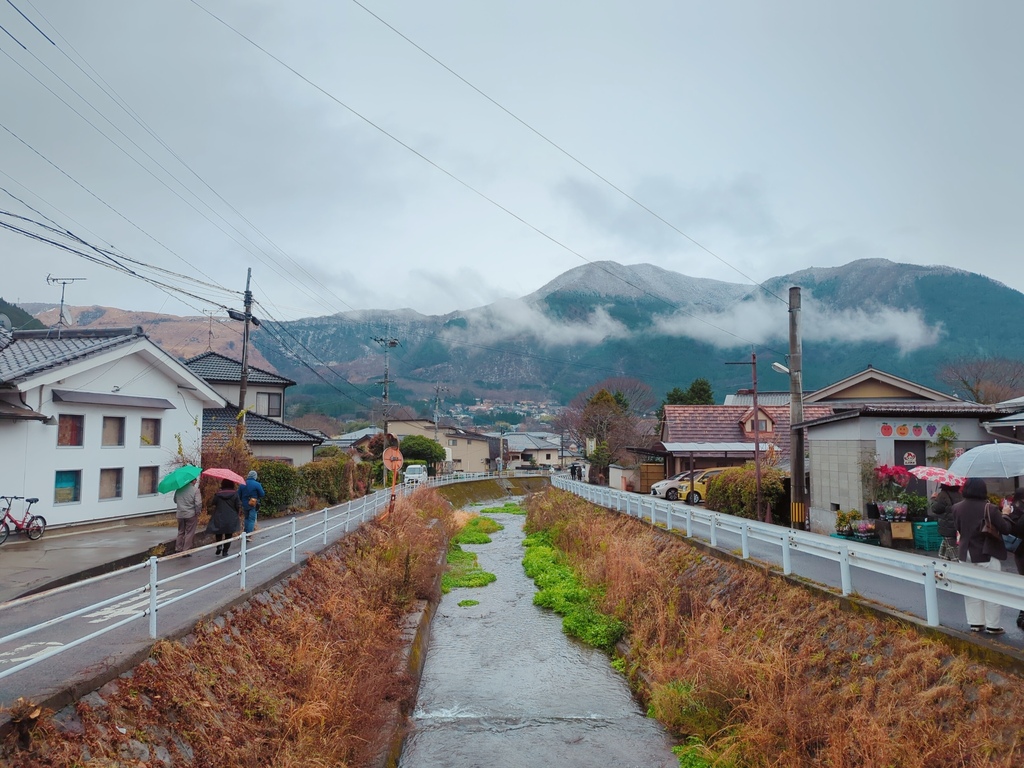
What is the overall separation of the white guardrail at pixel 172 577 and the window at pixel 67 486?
16.8ft

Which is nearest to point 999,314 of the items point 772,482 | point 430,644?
point 772,482

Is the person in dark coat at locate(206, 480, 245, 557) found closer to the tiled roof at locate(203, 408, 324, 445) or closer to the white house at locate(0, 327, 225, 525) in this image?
the white house at locate(0, 327, 225, 525)

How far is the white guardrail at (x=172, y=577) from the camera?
14.9 ft

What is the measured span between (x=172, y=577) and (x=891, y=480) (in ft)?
51.2

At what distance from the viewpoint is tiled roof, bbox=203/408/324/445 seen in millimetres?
31766

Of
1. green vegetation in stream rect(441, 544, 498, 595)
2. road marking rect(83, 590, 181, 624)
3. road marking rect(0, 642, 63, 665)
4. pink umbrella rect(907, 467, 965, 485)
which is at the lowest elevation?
green vegetation in stream rect(441, 544, 498, 595)

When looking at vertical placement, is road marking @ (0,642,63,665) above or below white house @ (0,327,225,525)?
below

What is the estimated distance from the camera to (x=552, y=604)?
1588cm

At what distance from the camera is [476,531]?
29828mm

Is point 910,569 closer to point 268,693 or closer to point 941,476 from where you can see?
point 941,476

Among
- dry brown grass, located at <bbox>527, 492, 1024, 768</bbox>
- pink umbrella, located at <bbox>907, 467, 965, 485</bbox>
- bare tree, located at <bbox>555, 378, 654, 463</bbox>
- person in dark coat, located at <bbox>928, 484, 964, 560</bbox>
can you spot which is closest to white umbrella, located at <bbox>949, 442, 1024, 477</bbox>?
pink umbrella, located at <bbox>907, 467, 965, 485</bbox>

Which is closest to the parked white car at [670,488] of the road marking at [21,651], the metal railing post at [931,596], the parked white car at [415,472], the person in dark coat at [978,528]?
the parked white car at [415,472]

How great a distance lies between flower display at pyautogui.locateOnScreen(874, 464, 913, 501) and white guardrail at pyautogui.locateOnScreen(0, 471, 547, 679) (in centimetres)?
1278

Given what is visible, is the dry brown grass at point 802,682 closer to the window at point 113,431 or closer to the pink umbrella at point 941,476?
the pink umbrella at point 941,476
